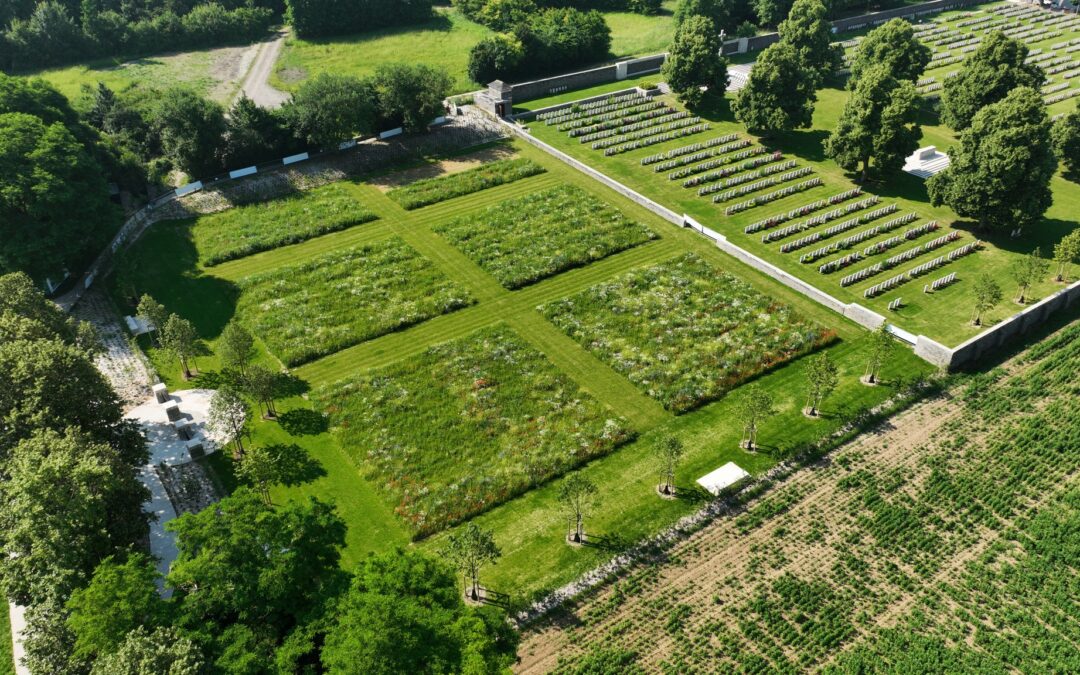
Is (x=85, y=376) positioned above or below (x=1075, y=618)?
above

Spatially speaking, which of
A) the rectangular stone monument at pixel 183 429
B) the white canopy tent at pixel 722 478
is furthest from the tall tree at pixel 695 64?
the rectangular stone monument at pixel 183 429

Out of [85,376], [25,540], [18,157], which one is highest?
[18,157]

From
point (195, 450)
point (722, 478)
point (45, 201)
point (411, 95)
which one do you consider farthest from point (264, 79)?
point (722, 478)

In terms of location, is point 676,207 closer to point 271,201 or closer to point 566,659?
point 271,201

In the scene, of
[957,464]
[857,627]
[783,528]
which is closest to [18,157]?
[783,528]

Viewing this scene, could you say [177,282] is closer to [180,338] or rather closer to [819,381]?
[180,338]

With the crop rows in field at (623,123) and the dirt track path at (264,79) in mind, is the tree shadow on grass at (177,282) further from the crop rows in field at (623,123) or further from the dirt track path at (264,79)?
the crop rows in field at (623,123)

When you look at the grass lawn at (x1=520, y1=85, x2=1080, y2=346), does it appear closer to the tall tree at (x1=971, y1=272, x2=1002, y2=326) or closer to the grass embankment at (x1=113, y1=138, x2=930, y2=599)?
the tall tree at (x1=971, y1=272, x2=1002, y2=326)
